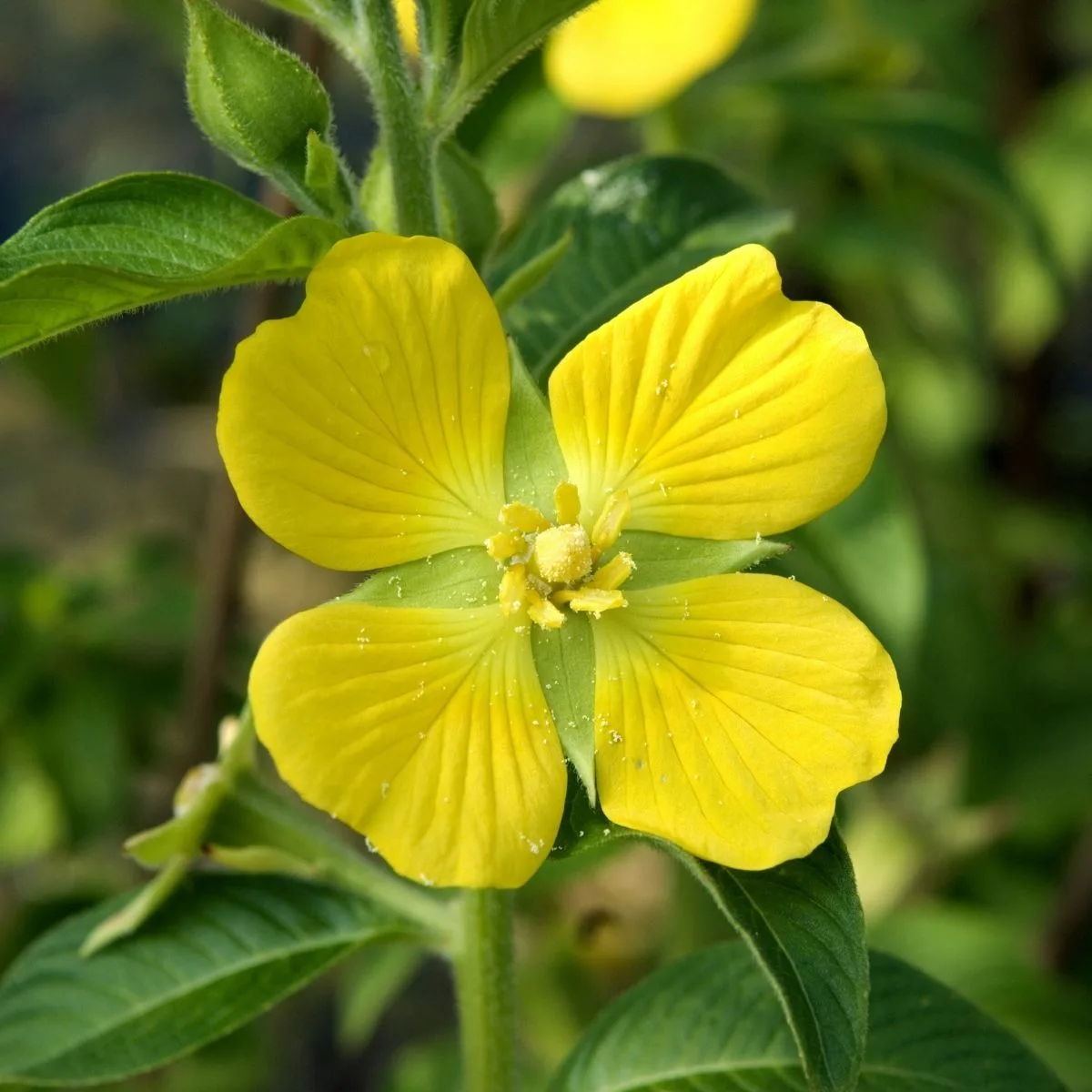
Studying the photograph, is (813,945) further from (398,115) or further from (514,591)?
(398,115)

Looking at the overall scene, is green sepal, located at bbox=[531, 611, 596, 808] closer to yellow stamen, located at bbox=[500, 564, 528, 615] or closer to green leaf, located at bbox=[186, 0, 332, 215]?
yellow stamen, located at bbox=[500, 564, 528, 615]

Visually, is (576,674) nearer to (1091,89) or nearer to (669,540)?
(669,540)

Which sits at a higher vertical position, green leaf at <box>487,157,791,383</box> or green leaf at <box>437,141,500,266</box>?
green leaf at <box>437,141,500,266</box>

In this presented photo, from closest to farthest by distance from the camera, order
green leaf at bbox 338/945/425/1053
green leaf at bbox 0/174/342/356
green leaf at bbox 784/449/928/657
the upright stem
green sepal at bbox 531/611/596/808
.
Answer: green leaf at bbox 0/174/342/356, green sepal at bbox 531/611/596/808, the upright stem, green leaf at bbox 784/449/928/657, green leaf at bbox 338/945/425/1053

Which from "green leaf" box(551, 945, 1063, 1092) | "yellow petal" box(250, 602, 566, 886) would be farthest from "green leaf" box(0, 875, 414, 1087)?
"yellow petal" box(250, 602, 566, 886)

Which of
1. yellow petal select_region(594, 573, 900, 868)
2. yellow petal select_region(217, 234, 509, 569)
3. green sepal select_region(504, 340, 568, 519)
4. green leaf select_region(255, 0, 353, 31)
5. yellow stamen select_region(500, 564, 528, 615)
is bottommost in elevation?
yellow petal select_region(594, 573, 900, 868)

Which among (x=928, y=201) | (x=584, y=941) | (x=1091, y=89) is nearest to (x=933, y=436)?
(x=928, y=201)
